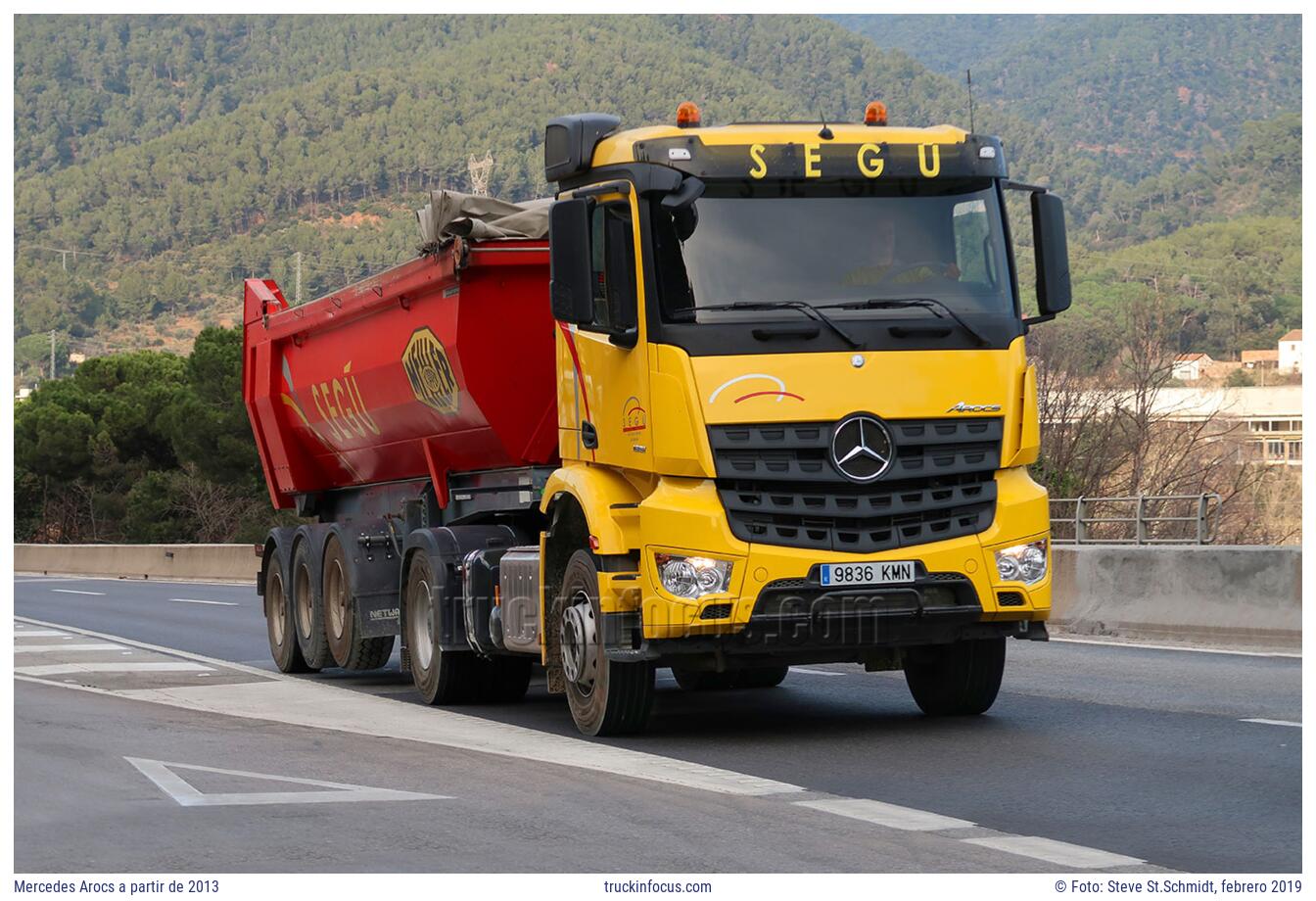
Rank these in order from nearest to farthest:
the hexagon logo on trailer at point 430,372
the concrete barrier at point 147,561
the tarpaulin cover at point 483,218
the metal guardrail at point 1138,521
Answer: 1. the tarpaulin cover at point 483,218
2. the hexagon logo on trailer at point 430,372
3. the metal guardrail at point 1138,521
4. the concrete barrier at point 147,561

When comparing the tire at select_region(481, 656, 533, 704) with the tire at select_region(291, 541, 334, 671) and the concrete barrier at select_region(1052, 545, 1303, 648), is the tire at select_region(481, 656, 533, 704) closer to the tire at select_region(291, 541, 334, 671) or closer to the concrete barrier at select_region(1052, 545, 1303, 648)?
the tire at select_region(291, 541, 334, 671)

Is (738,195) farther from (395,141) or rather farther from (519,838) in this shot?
(395,141)

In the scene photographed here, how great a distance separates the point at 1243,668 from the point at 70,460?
64285 mm

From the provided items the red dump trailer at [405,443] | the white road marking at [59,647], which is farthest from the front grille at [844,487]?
the white road marking at [59,647]

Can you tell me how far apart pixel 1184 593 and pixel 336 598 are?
746 centimetres

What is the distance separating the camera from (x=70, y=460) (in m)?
73.6

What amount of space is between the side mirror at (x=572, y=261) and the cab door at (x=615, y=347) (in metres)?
0.08

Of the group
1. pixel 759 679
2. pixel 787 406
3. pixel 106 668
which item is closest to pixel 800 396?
pixel 787 406

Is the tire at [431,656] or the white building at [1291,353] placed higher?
the white building at [1291,353]

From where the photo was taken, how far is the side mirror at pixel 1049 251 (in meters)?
11.4

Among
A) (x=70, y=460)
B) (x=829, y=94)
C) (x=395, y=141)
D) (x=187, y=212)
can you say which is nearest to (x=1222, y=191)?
(x=829, y=94)

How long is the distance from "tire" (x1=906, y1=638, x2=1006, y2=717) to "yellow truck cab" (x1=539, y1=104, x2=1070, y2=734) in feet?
2.46

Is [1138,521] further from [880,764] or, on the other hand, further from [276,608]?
[880,764]
